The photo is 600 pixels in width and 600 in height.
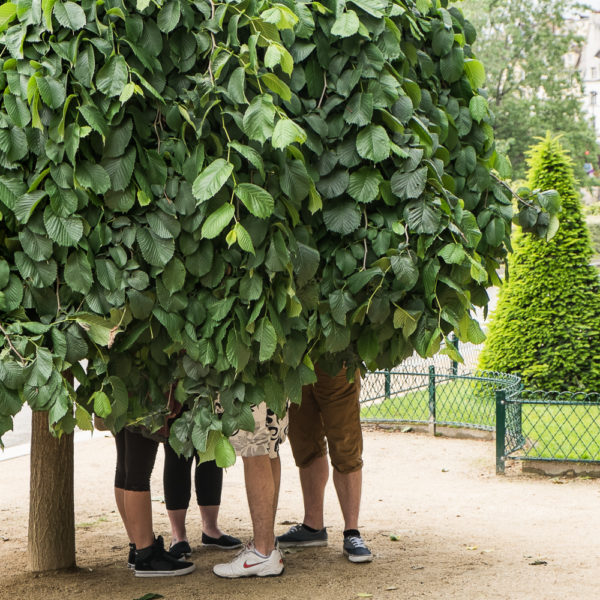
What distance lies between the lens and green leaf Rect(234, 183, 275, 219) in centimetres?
262

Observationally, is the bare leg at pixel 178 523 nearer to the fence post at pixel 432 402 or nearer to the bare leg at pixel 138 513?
the bare leg at pixel 138 513

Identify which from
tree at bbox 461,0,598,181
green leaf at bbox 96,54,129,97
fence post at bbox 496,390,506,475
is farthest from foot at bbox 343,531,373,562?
tree at bbox 461,0,598,181

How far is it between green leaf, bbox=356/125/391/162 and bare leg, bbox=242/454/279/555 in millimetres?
1696

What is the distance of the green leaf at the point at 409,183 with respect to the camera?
2.97m

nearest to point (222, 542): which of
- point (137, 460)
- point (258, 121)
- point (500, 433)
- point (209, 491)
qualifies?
point (209, 491)

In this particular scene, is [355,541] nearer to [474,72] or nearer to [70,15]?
[474,72]

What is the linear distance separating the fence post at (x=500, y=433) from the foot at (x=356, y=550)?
2.45 meters

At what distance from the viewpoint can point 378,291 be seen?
306 centimetres

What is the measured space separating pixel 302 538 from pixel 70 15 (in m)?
3.12

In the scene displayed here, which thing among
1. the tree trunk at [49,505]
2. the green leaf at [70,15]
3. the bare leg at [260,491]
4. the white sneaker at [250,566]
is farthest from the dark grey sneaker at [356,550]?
the green leaf at [70,15]

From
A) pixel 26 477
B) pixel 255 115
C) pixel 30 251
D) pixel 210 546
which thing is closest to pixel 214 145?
pixel 255 115

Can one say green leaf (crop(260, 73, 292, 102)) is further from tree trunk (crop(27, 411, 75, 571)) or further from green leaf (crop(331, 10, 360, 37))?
tree trunk (crop(27, 411, 75, 571))

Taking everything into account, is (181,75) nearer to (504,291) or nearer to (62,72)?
(62,72)

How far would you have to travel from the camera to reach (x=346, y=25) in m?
2.84
